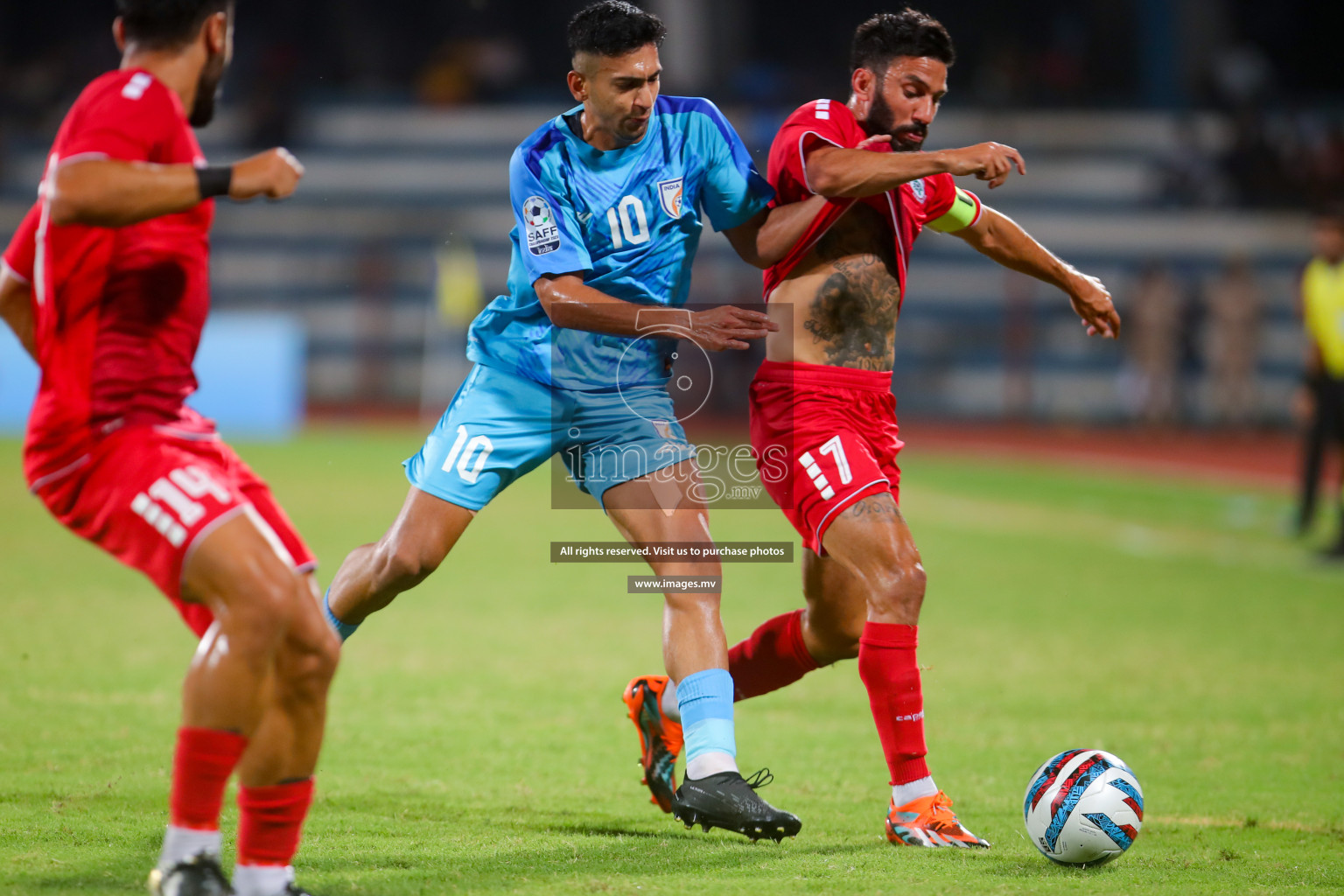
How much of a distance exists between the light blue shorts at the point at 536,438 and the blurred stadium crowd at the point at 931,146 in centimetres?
1607

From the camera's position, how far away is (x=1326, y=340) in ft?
38.9

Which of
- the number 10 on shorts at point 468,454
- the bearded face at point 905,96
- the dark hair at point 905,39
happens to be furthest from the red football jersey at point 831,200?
the number 10 on shorts at point 468,454

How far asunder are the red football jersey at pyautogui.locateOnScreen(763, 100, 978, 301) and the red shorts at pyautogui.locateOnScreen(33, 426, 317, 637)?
7.03 ft

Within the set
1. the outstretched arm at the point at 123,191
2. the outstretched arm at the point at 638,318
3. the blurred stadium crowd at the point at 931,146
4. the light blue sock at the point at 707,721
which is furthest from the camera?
the blurred stadium crowd at the point at 931,146

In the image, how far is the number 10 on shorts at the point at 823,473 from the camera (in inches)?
182

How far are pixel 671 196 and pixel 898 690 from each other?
1.77m

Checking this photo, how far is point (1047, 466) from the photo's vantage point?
18.7 meters

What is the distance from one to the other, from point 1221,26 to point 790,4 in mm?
8647

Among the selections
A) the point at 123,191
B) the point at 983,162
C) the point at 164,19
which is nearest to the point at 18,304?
the point at 123,191

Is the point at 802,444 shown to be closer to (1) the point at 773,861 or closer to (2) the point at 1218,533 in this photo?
(1) the point at 773,861

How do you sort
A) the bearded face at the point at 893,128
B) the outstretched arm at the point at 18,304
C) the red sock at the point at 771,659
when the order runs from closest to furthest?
the outstretched arm at the point at 18,304 → the bearded face at the point at 893,128 → the red sock at the point at 771,659

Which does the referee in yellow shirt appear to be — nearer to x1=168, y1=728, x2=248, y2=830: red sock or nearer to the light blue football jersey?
the light blue football jersey

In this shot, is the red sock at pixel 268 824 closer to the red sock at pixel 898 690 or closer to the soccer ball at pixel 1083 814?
the red sock at pixel 898 690

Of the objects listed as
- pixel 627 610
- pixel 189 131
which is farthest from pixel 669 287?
pixel 627 610
